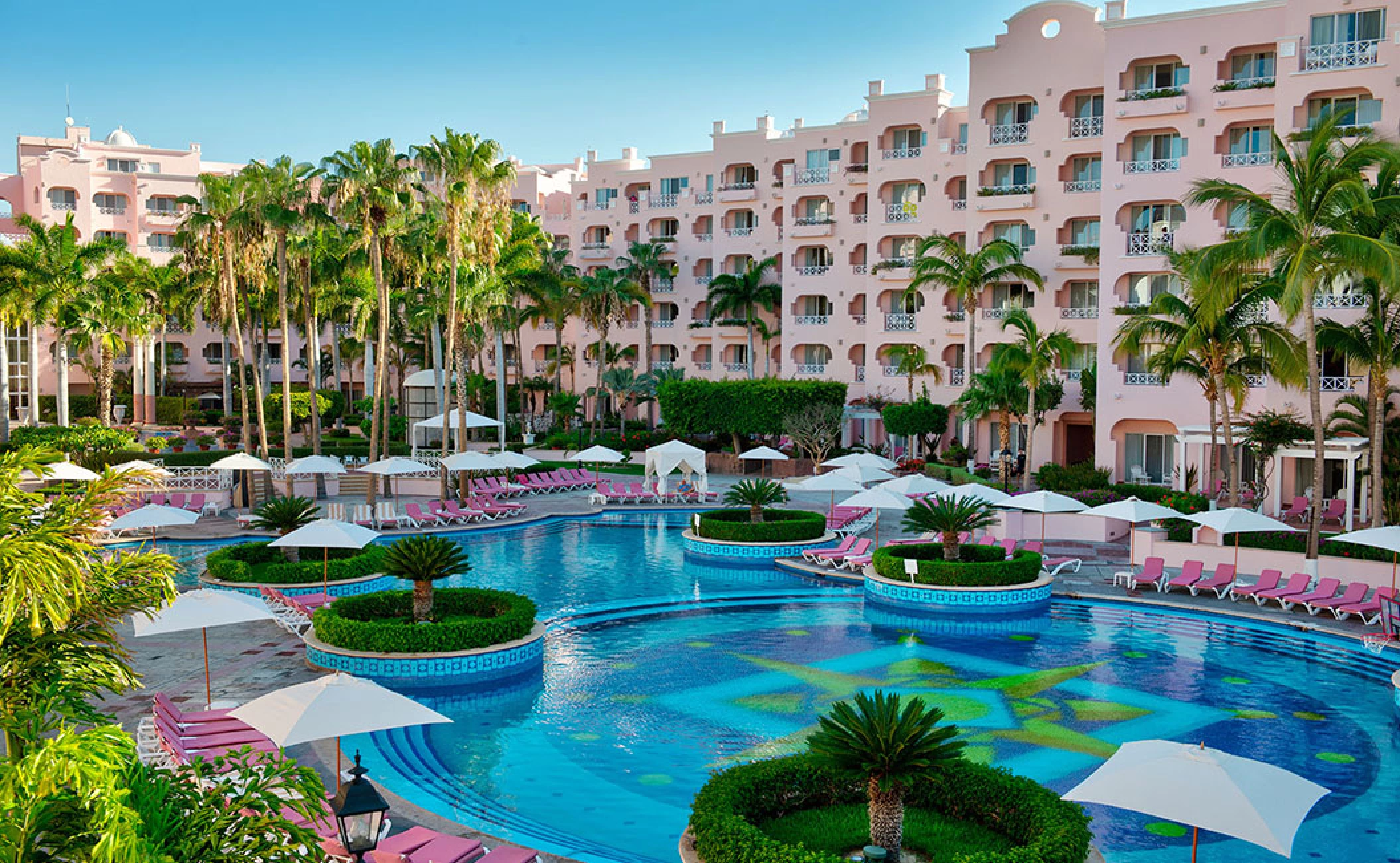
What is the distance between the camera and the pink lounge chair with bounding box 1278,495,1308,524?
31.2 metres

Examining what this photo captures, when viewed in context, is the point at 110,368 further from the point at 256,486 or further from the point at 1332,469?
the point at 1332,469

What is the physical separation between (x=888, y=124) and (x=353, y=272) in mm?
28497

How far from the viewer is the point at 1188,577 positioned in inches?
904

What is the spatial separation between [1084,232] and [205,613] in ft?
131

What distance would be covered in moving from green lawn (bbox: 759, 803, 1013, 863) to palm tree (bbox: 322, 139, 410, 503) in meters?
23.2

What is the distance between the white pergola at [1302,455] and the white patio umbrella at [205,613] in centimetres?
2022

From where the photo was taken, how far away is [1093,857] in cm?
999

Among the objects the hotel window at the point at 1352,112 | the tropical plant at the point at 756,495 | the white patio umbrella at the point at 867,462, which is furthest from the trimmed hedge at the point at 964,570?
the hotel window at the point at 1352,112

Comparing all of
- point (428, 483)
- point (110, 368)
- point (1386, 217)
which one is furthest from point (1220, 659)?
point (110, 368)

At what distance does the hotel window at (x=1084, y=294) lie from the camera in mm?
45938

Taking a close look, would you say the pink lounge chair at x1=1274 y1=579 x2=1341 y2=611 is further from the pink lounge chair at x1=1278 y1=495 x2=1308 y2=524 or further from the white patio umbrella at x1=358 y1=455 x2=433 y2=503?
the white patio umbrella at x1=358 y1=455 x2=433 y2=503

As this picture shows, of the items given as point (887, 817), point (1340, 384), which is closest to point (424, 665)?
point (887, 817)

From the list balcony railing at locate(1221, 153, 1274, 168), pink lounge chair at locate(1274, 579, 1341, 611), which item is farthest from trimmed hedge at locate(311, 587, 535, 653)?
balcony railing at locate(1221, 153, 1274, 168)

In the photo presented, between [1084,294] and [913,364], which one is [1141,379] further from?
[913,364]
